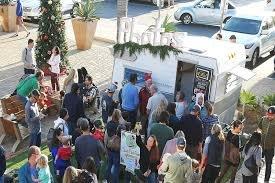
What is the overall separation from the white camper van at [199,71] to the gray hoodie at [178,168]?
370cm

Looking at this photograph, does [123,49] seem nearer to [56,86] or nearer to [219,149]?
[56,86]

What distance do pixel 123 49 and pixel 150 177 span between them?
422 cm

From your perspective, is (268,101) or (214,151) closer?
(214,151)

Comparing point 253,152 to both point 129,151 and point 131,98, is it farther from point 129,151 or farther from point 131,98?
point 131,98

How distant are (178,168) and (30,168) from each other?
2.39 m

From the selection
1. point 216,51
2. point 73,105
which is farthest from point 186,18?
point 73,105

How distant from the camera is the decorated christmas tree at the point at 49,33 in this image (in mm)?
16484

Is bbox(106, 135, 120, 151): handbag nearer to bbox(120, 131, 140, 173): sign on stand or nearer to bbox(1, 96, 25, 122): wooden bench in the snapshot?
bbox(120, 131, 140, 173): sign on stand

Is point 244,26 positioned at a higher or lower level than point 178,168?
higher

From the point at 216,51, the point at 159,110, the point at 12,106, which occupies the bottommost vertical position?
the point at 12,106

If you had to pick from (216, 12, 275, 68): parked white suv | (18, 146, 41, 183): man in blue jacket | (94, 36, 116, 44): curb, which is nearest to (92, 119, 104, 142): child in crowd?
(18, 146, 41, 183): man in blue jacket

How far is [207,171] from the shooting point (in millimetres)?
9445

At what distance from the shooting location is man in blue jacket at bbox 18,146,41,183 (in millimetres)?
7754

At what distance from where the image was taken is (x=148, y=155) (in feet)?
28.9
